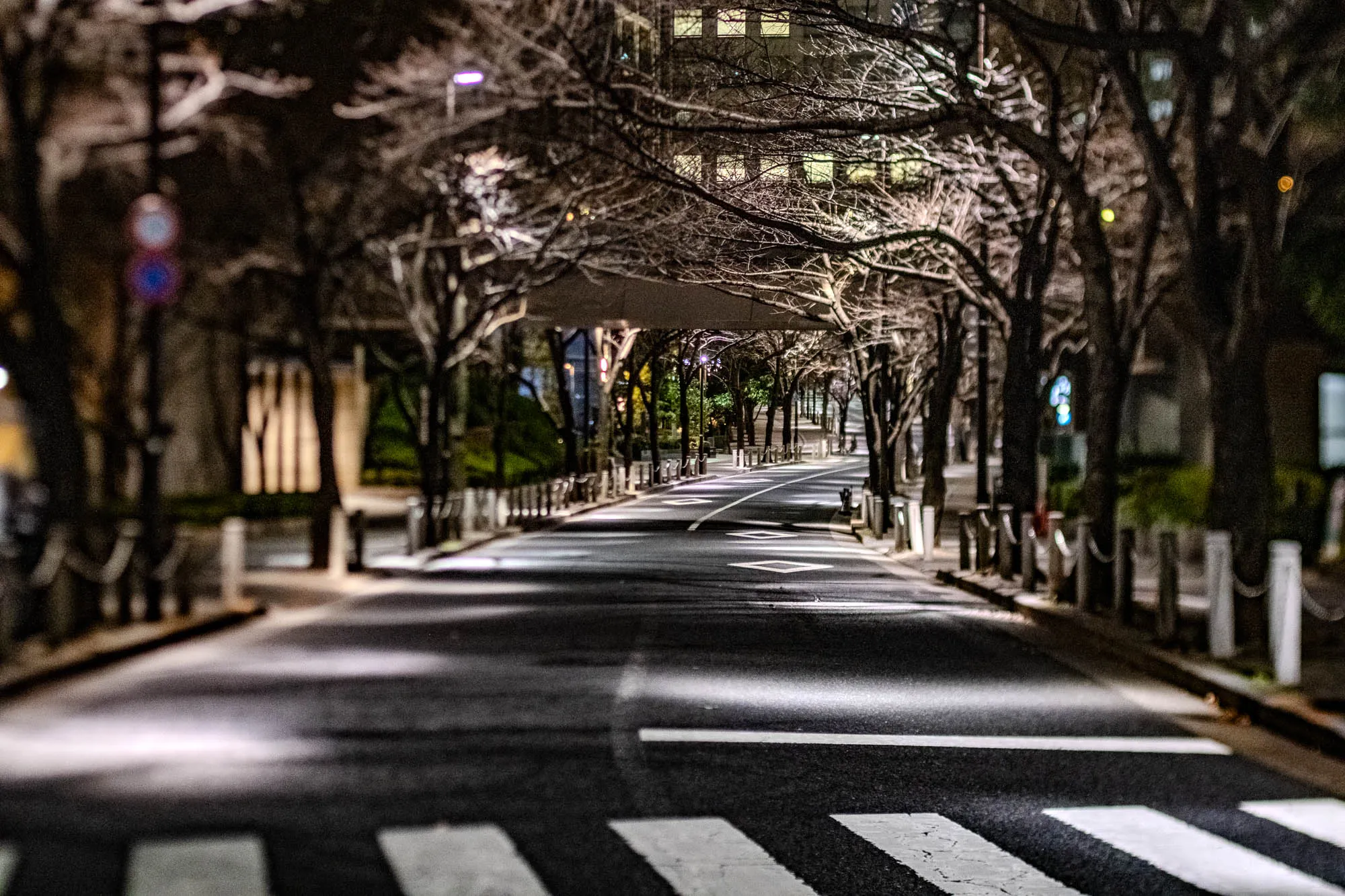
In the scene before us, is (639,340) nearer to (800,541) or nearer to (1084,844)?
(800,541)

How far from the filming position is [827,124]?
1755 centimetres

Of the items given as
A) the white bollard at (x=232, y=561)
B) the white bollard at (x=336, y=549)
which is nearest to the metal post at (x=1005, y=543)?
the white bollard at (x=336, y=549)

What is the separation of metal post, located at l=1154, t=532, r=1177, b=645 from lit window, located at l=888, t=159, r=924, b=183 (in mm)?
15769

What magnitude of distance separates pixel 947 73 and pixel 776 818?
40.1 feet

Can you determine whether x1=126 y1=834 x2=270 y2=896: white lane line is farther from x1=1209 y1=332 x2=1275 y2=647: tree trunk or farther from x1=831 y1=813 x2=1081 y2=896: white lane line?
x1=1209 y1=332 x2=1275 y2=647: tree trunk

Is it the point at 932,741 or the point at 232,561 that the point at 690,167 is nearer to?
the point at 232,561

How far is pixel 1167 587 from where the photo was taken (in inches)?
598

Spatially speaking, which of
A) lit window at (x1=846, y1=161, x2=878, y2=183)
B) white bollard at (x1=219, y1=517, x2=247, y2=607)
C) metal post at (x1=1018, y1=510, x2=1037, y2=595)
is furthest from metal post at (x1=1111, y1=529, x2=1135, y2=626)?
lit window at (x1=846, y1=161, x2=878, y2=183)

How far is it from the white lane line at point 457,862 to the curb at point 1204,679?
20.0 feet

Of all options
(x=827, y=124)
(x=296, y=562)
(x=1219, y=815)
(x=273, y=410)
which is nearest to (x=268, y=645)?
(x=827, y=124)

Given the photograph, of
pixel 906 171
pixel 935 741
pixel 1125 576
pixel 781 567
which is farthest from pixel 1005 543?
pixel 935 741

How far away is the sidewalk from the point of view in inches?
445

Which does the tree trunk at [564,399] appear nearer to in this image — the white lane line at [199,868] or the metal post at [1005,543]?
the metal post at [1005,543]

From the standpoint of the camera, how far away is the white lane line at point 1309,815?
8.07m
